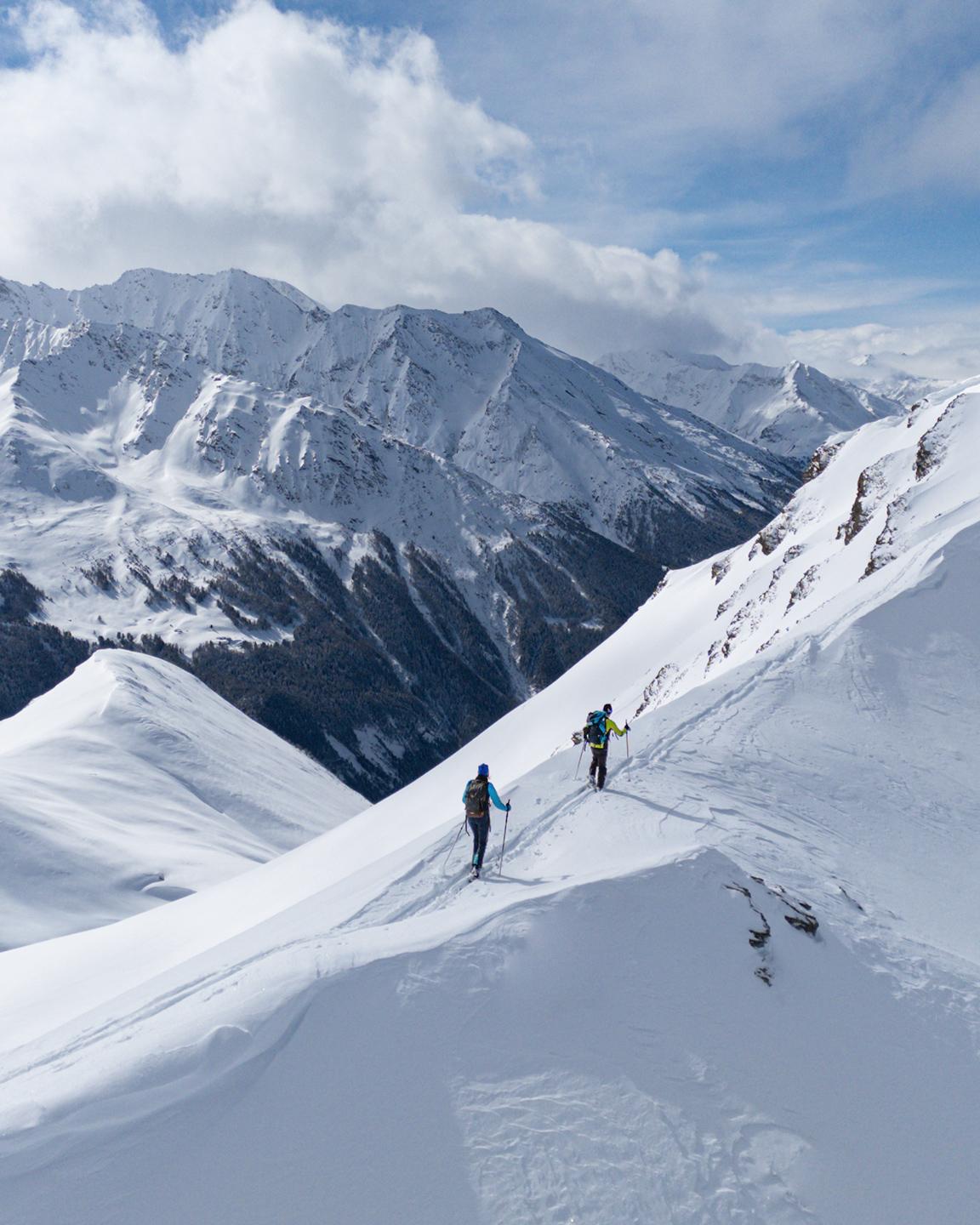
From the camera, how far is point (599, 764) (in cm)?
1800

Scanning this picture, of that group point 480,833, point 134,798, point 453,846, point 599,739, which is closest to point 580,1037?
point 480,833

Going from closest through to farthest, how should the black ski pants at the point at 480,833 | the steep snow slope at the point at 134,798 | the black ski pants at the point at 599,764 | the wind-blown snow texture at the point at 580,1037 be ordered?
the wind-blown snow texture at the point at 580,1037 → the black ski pants at the point at 480,833 → the black ski pants at the point at 599,764 → the steep snow slope at the point at 134,798

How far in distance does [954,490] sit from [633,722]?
89.2 feet

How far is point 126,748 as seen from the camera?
197ft

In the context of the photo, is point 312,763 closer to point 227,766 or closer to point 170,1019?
point 227,766

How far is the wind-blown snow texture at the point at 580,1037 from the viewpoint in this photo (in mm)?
8273

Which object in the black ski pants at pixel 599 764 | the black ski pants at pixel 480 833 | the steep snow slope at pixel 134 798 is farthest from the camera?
the steep snow slope at pixel 134 798

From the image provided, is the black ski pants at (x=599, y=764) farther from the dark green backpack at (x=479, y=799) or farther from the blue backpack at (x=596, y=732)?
the dark green backpack at (x=479, y=799)

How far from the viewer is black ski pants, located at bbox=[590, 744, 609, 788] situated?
1789 cm

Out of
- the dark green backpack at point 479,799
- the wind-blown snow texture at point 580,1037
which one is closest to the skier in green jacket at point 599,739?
the wind-blown snow texture at point 580,1037

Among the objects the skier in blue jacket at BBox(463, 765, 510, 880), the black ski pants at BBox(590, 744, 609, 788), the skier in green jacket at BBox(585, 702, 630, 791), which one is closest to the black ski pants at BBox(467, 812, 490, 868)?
the skier in blue jacket at BBox(463, 765, 510, 880)

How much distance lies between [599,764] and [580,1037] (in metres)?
8.36

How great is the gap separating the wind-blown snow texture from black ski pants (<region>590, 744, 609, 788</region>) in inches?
24.6

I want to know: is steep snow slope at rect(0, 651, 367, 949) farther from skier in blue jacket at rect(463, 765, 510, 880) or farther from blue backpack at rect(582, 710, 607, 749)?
blue backpack at rect(582, 710, 607, 749)
